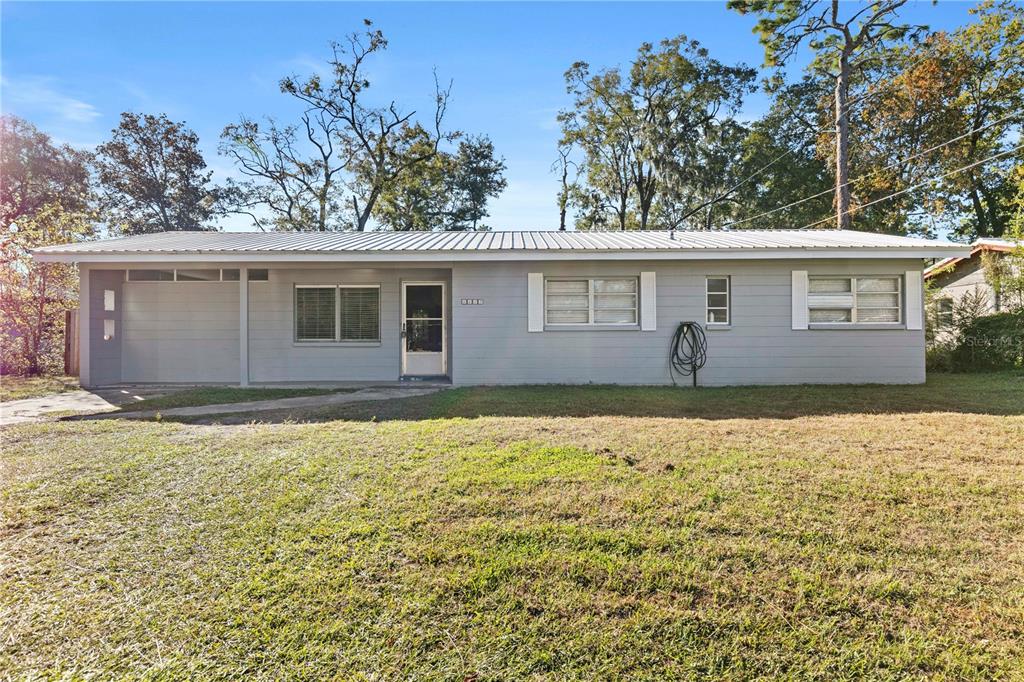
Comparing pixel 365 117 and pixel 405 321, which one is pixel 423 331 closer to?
pixel 405 321

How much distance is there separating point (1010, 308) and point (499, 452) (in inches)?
508

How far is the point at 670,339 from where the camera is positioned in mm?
9227

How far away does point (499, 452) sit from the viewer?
175 inches

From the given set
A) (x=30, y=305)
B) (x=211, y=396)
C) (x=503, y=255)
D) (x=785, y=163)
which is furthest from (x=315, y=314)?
(x=785, y=163)

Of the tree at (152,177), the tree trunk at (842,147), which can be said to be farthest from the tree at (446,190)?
the tree trunk at (842,147)

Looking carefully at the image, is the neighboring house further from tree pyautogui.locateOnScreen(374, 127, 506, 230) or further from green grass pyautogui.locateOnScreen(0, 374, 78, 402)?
tree pyautogui.locateOnScreen(374, 127, 506, 230)

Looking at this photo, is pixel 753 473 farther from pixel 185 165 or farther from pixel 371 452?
pixel 185 165

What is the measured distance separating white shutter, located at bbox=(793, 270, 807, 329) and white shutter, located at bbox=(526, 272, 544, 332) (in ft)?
14.7

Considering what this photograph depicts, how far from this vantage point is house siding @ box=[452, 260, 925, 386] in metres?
9.19

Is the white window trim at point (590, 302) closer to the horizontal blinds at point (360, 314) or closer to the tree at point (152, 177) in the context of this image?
the horizontal blinds at point (360, 314)

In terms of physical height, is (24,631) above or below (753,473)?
below

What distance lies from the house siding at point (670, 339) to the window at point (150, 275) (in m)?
5.76

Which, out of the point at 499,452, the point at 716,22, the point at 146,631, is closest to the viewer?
the point at 146,631

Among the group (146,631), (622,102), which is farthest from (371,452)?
(622,102)
